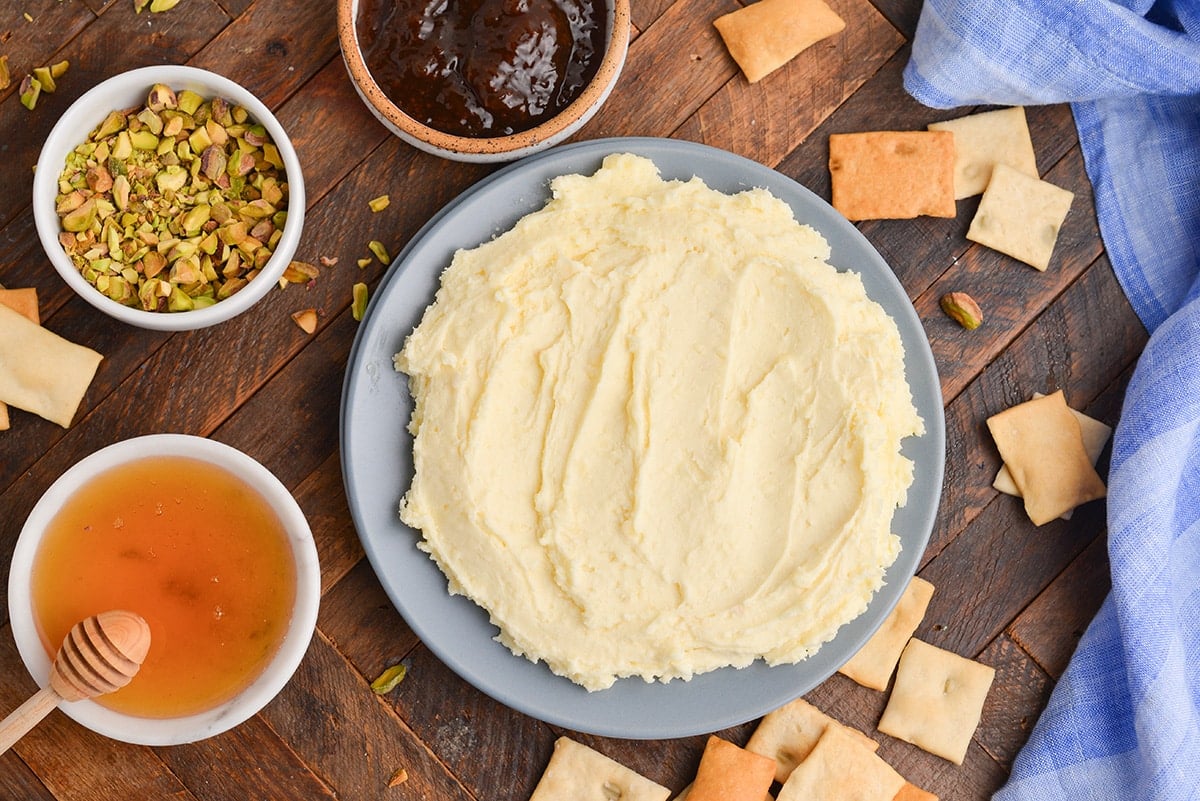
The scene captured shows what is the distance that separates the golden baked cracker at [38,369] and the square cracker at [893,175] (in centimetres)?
196

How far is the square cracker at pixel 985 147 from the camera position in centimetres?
276

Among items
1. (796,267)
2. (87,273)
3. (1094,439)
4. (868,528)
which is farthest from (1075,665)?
(87,273)

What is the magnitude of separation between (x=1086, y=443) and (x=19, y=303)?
9.03 ft

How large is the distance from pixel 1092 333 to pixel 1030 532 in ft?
1.86

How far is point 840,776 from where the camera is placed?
8.68 ft

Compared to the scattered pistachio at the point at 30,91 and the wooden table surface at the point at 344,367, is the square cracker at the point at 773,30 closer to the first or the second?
the wooden table surface at the point at 344,367

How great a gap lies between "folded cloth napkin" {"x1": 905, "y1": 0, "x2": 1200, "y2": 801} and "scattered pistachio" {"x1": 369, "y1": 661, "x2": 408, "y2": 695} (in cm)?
160

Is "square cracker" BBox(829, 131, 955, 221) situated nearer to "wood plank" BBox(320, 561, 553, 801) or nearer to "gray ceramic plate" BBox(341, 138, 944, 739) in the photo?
"gray ceramic plate" BBox(341, 138, 944, 739)

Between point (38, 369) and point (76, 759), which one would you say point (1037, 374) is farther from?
point (76, 759)

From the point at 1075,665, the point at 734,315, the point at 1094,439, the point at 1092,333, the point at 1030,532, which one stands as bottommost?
the point at 1075,665

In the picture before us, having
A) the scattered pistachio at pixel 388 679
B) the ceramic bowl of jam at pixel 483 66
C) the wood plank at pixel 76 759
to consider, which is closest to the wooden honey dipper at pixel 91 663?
the wood plank at pixel 76 759

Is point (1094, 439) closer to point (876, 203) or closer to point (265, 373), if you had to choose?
point (876, 203)

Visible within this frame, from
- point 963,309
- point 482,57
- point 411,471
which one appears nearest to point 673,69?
point 482,57

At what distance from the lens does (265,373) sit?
2.62 metres
